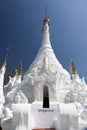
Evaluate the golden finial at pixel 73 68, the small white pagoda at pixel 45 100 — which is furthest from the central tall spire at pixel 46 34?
the golden finial at pixel 73 68

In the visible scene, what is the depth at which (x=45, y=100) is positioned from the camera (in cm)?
1845

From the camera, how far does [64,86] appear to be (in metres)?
24.0

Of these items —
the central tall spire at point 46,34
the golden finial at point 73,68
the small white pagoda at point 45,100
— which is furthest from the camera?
the central tall spire at point 46,34

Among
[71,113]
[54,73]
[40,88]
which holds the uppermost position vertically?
[54,73]

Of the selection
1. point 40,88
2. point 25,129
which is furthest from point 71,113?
point 40,88

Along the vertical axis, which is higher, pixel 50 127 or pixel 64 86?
pixel 64 86

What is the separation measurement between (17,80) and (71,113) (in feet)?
52.8

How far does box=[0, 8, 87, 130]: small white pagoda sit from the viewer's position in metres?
12.2

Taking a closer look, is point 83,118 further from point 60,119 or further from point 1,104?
point 1,104

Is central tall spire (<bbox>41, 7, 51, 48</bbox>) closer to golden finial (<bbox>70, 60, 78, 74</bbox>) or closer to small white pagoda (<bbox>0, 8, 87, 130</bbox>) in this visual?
small white pagoda (<bbox>0, 8, 87, 130</bbox>)

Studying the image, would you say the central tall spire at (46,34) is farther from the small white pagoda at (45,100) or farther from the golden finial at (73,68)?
the golden finial at (73,68)

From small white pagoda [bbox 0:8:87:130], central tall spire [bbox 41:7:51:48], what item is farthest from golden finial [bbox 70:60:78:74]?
central tall spire [bbox 41:7:51:48]

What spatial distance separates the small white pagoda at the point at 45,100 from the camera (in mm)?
12211

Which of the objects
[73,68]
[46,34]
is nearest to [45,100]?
[73,68]
